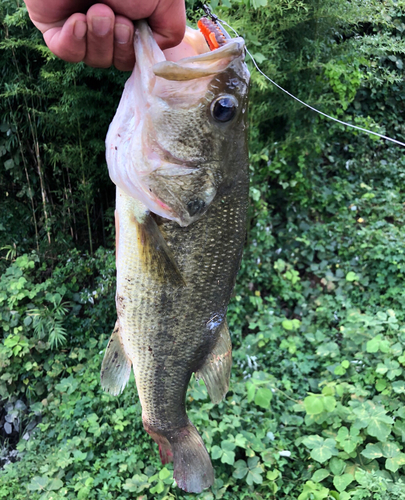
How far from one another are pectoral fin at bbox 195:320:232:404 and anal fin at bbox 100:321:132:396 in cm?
29

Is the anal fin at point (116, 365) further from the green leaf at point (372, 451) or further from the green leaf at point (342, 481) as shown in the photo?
the green leaf at point (372, 451)

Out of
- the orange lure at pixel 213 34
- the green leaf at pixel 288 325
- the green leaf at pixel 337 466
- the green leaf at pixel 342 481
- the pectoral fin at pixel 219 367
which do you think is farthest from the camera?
the green leaf at pixel 288 325

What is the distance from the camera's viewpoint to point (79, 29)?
0.94m

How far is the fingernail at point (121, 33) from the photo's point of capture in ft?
3.10

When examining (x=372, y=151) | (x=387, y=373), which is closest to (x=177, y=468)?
(x=387, y=373)

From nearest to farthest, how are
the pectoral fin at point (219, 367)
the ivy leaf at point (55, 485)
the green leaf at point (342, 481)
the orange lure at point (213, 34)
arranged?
the orange lure at point (213, 34), the pectoral fin at point (219, 367), the green leaf at point (342, 481), the ivy leaf at point (55, 485)

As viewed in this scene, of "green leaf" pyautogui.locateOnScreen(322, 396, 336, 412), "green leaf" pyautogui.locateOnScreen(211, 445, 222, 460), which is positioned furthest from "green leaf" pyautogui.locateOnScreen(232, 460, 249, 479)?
"green leaf" pyautogui.locateOnScreen(322, 396, 336, 412)

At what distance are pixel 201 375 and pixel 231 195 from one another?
70cm

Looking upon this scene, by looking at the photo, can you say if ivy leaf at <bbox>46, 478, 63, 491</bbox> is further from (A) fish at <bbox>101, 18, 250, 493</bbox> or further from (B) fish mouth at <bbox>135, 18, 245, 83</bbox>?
(B) fish mouth at <bbox>135, 18, 245, 83</bbox>

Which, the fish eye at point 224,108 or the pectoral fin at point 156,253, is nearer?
the fish eye at point 224,108

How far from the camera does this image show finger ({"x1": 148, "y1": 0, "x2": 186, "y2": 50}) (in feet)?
3.21

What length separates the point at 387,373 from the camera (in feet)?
9.04

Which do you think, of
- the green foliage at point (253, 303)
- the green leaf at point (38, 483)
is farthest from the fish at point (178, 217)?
the green leaf at point (38, 483)

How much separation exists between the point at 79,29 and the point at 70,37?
0.03 m
